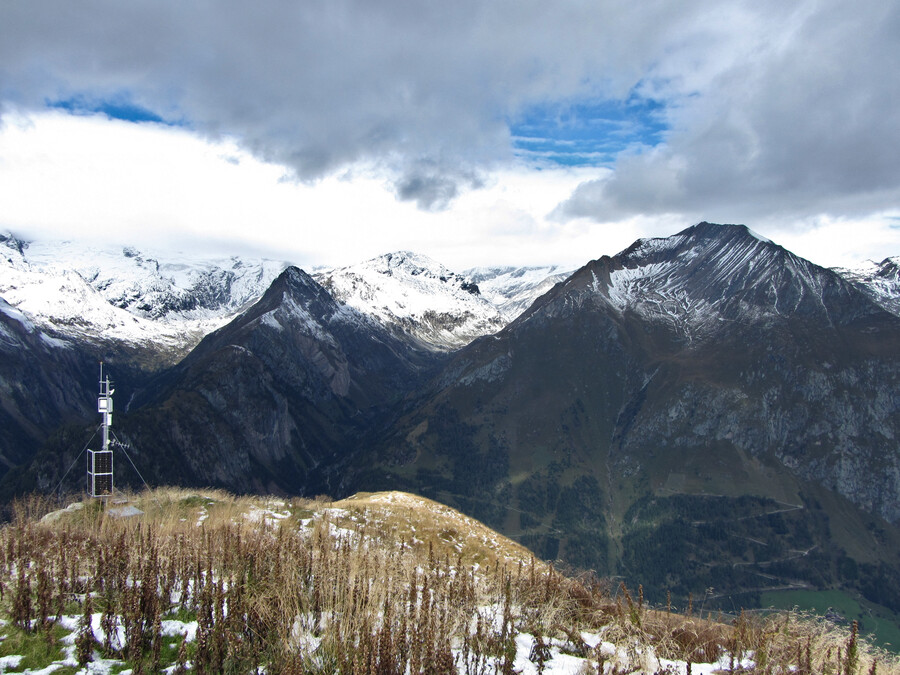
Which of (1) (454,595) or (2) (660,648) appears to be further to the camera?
(1) (454,595)

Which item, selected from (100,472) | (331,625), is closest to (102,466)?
(100,472)

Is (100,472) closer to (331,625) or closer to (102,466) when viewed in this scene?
(102,466)

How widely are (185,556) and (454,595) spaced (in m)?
12.0

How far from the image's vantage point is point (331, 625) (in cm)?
1728

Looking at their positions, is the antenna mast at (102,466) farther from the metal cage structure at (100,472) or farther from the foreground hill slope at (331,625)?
the foreground hill slope at (331,625)

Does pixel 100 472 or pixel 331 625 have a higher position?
pixel 331 625

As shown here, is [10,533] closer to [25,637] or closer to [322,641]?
[25,637]

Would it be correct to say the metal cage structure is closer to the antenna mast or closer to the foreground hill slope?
the antenna mast

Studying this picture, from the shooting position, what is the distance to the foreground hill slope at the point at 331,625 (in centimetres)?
1656

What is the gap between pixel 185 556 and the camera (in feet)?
78.8

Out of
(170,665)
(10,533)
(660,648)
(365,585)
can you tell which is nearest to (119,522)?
(10,533)

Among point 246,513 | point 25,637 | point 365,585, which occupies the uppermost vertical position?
point 365,585

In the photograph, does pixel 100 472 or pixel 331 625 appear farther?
pixel 100 472

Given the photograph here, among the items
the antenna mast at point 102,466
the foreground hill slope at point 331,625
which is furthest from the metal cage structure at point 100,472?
the foreground hill slope at point 331,625
